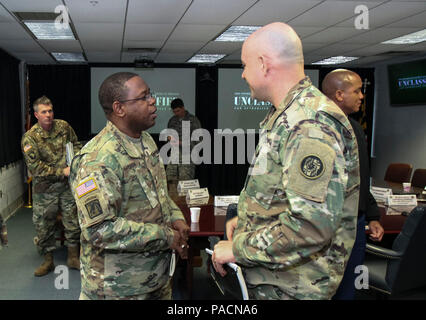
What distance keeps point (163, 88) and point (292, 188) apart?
25.2 feet

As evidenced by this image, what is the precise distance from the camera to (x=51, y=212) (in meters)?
3.99

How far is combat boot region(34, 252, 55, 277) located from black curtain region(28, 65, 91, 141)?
4825 millimetres

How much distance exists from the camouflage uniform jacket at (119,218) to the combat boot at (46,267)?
8.06 ft

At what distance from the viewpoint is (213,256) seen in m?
1.27

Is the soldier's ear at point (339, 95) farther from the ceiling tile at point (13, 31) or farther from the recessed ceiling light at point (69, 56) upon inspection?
the recessed ceiling light at point (69, 56)

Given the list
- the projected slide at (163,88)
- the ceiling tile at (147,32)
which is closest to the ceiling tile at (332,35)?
the ceiling tile at (147,32)

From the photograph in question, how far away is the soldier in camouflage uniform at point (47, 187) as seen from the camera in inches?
152

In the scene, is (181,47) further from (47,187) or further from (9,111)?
(47,187)

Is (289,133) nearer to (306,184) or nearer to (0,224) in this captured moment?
(306,184)

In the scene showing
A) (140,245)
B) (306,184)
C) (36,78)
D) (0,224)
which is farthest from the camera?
(36,78)

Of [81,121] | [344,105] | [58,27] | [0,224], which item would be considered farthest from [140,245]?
[81,121]

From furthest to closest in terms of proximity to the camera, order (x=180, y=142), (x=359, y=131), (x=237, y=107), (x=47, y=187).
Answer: (x=237, y=107), (x=180, y=142), (x=47, y=187), (x=359, y=131)

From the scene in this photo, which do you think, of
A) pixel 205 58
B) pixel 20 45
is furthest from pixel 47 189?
pixel 205 58
